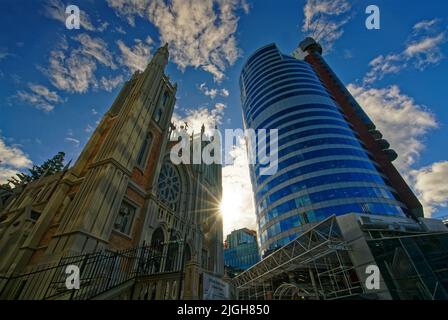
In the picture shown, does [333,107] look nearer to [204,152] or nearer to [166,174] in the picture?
[204,152]

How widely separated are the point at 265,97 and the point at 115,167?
48.3 metres

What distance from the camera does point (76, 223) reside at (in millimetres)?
10086

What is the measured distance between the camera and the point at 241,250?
9181cm

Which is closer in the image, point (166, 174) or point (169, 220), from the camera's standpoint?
point (169, 220)

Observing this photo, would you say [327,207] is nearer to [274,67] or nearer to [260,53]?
[274,67]

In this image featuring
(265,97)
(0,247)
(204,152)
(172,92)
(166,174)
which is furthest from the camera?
(265,97)

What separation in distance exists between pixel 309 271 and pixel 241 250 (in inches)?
3027

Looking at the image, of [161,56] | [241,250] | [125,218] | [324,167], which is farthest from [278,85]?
[241,250]

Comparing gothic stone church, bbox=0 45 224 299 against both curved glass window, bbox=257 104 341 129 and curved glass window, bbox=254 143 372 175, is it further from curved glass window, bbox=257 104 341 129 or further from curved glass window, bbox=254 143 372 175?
curved glass window, bbox=257 104 341 129

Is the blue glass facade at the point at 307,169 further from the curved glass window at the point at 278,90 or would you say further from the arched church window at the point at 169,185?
the arched church window at the point at 169,185

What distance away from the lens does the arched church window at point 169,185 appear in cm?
1875

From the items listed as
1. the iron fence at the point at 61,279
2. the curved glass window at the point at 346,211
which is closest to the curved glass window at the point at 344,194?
the curved glass window at the point at 346,211
